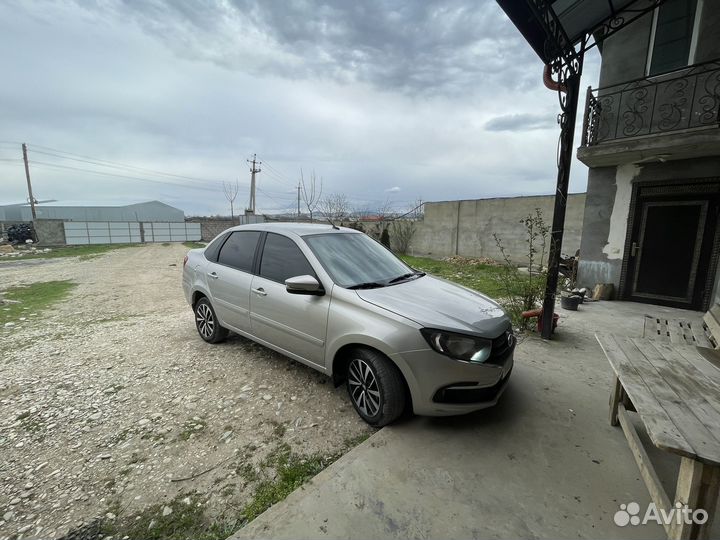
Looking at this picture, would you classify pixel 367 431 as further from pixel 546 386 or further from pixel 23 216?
pixel 23 216

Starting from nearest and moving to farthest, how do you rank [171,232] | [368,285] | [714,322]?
[368,285], [714,322], [171,232]

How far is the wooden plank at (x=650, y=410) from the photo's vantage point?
52.1 inches

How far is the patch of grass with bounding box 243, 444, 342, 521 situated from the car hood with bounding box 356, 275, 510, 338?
1138 mm

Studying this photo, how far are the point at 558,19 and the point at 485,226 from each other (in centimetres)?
1036

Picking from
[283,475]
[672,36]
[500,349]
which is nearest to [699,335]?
[500,349]

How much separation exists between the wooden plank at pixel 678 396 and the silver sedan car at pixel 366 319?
820 millimetres

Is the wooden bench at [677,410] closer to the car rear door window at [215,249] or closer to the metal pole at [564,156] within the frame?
the metal pole at [564,156]

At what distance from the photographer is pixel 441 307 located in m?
2.54

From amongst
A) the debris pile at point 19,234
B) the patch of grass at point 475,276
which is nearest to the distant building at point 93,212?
the debris pile at point 19,234

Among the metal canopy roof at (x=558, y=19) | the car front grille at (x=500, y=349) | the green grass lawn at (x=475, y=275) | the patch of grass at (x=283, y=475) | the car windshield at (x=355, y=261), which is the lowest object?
the patch of grass at (x=283, y=475)

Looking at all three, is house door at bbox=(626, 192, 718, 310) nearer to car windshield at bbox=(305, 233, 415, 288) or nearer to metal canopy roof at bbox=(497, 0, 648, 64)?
metal canopy roof at bbox=(497, 0, 648, 64)

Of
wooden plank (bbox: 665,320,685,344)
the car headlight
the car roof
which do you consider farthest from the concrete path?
the car roof

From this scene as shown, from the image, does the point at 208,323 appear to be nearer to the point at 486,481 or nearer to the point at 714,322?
the point at 486,481

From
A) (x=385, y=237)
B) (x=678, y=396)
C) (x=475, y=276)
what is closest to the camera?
(x=678, y=396)
